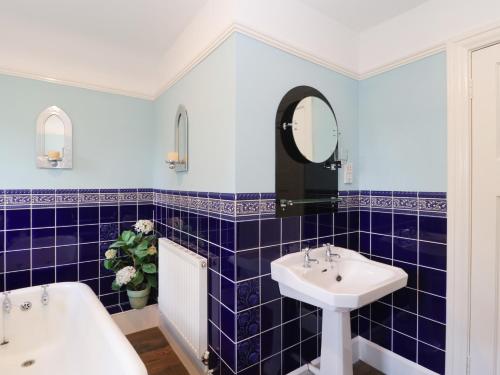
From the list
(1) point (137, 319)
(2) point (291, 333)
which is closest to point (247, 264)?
(2) point (291, 333)

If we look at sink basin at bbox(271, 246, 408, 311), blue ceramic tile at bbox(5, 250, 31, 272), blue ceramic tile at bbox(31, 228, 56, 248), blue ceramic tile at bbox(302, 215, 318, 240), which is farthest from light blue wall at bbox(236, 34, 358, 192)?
blue ceramic tile at bbox(5, 250, 31, 272)

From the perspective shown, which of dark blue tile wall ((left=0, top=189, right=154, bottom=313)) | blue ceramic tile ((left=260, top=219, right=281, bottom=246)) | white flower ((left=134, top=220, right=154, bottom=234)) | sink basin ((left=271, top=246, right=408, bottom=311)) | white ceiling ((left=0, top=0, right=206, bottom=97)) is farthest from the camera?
white flower ((left=134, top=220, right=154, bottom=234))

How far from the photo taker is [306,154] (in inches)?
65.0

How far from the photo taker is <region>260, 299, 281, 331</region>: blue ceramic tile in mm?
1489

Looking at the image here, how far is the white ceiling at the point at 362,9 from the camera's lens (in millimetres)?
1613

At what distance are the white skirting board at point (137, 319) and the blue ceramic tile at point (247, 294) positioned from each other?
1263 millimetres

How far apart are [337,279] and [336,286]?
54 mm

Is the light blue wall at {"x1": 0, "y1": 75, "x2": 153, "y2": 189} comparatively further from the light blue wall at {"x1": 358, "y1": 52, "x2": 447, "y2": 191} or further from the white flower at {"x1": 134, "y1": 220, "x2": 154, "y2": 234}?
the light blue wall at {"x1": 358, "y1": 52, "x2": 447, "y2": 191}

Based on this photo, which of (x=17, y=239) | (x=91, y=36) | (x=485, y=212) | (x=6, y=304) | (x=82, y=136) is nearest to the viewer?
(x=485, y=212)

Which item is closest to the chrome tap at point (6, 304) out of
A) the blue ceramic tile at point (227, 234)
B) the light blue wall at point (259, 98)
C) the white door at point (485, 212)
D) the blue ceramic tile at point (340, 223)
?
the blue ceramic tile at point (227, 234)

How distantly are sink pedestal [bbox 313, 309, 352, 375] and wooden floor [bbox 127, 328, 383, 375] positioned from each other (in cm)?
47

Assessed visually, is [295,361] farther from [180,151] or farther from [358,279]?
[180,151]

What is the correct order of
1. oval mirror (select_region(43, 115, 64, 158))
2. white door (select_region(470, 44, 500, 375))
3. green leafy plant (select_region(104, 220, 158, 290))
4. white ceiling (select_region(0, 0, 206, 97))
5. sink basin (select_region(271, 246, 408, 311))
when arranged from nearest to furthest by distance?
sink basin (select_region(271, 246, 408, 311)) → white door (select_region(470, 44, 500, 375)) → white ceiling (select_region(0, 0, 206, 97)) → oval mirror (select_region(43, 115, 64, 158)) → green leafy plant (select_region(104, 220, 158, 290))

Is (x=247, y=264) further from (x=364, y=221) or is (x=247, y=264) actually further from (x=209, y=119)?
(x=364, y=221)
